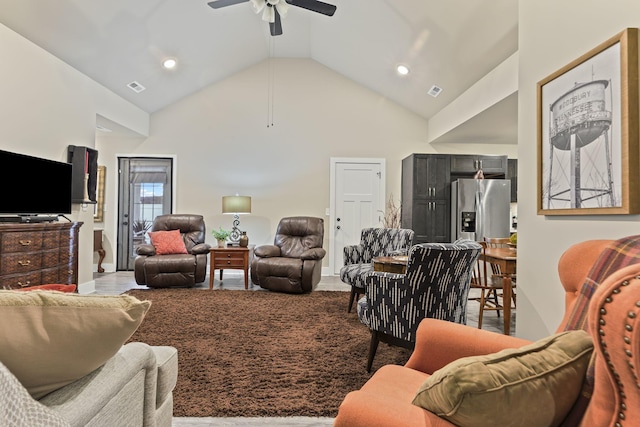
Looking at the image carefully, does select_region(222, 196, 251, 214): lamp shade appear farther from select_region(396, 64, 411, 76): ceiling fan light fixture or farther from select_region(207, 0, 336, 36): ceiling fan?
select_region(396, 64, 411, 76): ceiling fan light fixture

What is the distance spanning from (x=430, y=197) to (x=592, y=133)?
13.0 feet

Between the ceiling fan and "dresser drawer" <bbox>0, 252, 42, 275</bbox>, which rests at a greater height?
the ceiling fan

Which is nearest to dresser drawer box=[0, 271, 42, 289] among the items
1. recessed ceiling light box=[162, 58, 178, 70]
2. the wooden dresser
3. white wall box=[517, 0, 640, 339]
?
the wooden dresser

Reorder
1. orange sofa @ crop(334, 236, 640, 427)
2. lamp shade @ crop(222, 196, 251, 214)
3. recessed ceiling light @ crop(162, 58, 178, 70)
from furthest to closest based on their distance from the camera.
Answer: lamp shade @ crop(222, 196, 251, 214)
recessed ceiling light @ crop(162, 58, 178, 70)
orange sofa @ crop(334, 236, 640, 427)

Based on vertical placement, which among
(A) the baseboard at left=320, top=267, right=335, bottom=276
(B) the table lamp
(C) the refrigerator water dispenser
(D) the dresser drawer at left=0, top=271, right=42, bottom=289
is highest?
(B) the table lamp

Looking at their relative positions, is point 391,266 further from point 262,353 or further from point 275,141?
point 275,141

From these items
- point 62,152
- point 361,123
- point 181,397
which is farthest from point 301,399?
point 361,123

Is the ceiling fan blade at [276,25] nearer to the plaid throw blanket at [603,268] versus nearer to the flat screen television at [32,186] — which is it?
the flat screen television at [32,186]

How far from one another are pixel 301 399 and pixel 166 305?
2584 mm

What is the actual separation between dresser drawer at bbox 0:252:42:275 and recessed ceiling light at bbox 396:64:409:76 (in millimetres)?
4654

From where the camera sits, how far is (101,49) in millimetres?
4145

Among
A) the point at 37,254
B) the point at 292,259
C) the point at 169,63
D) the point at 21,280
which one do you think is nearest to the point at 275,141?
the point at 169,63

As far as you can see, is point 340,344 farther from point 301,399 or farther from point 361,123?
point 361,123

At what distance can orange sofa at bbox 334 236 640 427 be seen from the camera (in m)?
0.58
